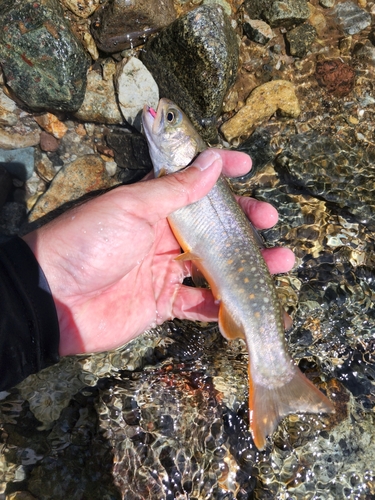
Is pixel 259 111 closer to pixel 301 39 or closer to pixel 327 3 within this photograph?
pixel 301 39

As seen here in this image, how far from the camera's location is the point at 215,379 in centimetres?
397

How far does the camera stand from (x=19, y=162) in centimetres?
498

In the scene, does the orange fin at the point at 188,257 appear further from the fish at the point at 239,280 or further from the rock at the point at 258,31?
the rock at the point at 258,31

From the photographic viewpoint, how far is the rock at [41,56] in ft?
14.6

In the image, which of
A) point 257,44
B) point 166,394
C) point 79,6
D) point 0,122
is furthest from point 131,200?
point 257,44

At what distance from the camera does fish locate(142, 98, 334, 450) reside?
10.4 ft

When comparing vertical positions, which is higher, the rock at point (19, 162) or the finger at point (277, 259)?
the rock at point (19, 162)

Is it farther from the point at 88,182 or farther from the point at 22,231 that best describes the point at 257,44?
the point at 22,231

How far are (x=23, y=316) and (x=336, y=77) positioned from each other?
4.76 m

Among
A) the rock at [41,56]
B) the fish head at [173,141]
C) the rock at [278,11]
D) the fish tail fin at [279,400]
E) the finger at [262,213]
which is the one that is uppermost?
the rock at [41,56]

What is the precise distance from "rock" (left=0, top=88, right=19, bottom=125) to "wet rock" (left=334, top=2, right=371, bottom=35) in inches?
171

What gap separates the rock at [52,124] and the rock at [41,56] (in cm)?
18

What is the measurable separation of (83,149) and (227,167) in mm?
1977

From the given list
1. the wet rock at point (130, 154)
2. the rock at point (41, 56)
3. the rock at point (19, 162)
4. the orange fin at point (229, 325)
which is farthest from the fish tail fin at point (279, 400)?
the rock at point (41, 56)
